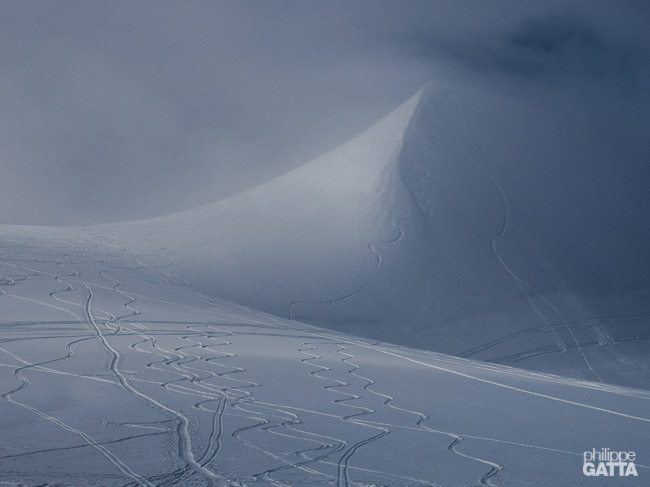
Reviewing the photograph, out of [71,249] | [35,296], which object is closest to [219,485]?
[35,296]

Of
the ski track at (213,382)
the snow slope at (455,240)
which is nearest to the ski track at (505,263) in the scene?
the snow slope at (455,240)

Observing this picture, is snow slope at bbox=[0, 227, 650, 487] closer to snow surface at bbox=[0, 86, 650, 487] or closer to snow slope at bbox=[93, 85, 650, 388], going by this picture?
snow surface at bbox=[0, 86, 650, 487]

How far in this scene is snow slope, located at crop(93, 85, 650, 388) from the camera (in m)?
7.99

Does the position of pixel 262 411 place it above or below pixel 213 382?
below

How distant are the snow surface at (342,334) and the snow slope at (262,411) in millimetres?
15

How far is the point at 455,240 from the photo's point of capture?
927 centimetres

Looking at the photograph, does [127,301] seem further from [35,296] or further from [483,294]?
[483,294]

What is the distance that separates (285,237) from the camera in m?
9.07

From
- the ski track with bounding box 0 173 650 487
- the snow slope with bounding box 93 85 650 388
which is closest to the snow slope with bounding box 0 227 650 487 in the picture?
the ski track with bounding box 0 173 650 487

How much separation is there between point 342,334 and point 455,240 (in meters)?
3.50

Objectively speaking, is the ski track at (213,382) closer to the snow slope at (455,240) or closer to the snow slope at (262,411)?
the snow slope at (262,411)

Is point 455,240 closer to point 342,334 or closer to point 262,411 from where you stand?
point 342,334

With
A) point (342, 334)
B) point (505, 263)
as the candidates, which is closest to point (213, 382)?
point (342, 334)

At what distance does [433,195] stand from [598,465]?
7.68m
